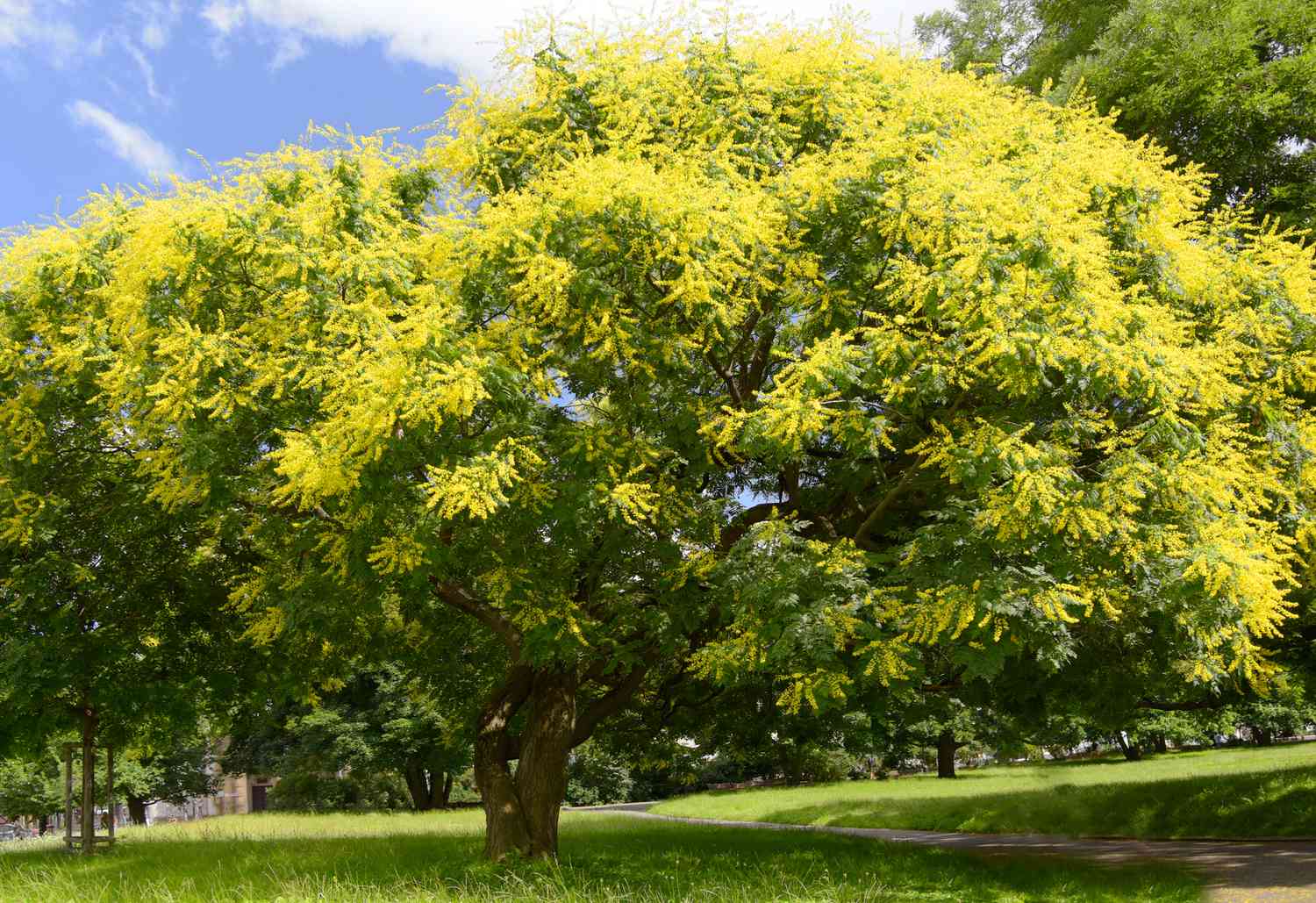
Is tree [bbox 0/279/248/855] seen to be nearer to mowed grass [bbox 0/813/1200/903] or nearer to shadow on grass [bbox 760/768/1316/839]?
mowed grass [bbox 0/813/1200/903]

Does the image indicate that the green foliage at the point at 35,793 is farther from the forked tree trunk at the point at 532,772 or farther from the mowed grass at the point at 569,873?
the forked tree trunk at the point at 532,772

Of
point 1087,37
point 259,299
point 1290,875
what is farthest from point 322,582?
point 1087,37

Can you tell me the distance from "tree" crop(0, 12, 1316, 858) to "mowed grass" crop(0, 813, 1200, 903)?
226 centimetres

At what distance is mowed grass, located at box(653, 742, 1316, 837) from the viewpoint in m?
15.6

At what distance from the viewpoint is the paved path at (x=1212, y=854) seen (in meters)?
9.86

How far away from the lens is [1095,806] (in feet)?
62.5

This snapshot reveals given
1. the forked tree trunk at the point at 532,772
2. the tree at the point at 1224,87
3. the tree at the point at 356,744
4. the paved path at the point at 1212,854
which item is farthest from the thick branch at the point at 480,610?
the tree at the point at 356,744

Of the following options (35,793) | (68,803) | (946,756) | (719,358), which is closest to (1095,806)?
(719,358)

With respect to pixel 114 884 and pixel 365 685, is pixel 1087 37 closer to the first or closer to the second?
pixel 114 884

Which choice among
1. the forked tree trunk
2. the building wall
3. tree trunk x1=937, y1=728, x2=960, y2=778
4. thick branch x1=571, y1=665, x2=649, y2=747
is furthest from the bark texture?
the building wall

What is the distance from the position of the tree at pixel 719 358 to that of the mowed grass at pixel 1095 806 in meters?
7.96

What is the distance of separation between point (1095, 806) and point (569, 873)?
43.7 ft

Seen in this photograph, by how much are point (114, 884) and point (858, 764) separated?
131 ft

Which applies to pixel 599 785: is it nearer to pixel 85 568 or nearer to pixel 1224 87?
pixel 85 568
